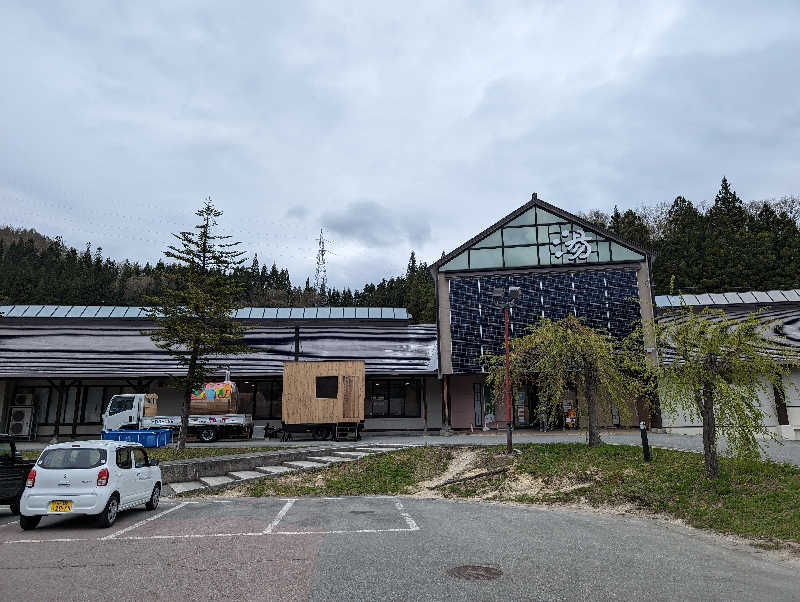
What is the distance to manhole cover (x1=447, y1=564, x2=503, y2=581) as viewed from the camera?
718 cm

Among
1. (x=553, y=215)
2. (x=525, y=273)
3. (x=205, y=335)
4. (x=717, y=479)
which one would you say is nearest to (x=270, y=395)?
(x=205, y=335)

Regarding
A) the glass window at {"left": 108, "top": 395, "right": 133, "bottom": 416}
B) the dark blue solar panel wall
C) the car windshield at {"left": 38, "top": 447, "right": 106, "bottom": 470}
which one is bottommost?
the car windshield at {"left": 38, "top": 447, "right": 106, "bottom": 470}

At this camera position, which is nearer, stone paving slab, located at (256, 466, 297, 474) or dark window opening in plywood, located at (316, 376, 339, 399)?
stone paving slab, located at (256, 466, 297, 474)

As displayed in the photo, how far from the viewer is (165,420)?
27.1m

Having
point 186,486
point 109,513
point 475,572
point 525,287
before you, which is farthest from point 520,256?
point 475,572

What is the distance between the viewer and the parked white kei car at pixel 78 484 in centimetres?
1045

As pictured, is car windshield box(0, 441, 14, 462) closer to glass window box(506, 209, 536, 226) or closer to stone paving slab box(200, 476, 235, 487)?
stone paving slab box(200, 476, 235, 487)

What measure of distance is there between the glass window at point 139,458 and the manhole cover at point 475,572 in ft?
27.8

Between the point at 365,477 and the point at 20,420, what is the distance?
25938 millimetres

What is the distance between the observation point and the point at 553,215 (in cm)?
3244

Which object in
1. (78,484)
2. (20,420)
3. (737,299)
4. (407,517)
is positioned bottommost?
(407,517)

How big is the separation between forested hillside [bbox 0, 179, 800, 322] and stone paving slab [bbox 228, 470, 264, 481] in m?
10.0

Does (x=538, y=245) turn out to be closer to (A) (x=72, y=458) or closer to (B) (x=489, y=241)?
(B) (x=489, y=241)

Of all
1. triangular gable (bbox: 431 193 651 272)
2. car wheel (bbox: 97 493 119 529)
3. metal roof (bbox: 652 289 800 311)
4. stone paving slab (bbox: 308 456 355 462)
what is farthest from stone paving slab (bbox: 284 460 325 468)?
metal roof (bbox: 652 289 800 311)
